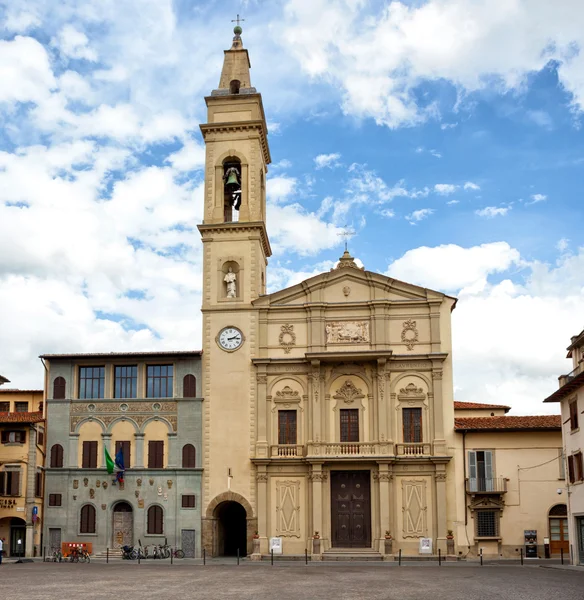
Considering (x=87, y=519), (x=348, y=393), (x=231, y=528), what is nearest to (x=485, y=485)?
(x=348, y=393)

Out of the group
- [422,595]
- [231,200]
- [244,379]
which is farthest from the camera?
[231,200]

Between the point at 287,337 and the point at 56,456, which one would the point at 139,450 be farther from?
the point at 287,337

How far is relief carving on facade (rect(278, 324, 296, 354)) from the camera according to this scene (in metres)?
52.1

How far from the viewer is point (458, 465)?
162 feet

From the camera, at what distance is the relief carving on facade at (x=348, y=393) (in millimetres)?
51031

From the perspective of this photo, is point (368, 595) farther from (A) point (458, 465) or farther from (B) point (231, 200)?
(B) point (231, 200)

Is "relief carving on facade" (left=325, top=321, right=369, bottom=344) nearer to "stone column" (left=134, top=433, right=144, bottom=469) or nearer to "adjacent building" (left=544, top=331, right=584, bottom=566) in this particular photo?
"adjacent building" (left=544, top=331, right=584, bottom=566)

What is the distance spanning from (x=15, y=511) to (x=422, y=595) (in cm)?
3176

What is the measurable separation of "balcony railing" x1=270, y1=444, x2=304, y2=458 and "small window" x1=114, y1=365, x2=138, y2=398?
909cm

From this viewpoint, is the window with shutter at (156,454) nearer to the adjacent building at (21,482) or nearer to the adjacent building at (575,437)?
the adjacent building at (21,482)

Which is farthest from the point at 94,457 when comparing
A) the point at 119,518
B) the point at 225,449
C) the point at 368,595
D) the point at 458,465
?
the point at 368,595

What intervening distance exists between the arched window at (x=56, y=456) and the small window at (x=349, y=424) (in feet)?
54.9

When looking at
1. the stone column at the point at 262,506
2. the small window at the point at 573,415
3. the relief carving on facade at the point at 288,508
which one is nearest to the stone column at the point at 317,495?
the relief carving on facade at the point at 288,508

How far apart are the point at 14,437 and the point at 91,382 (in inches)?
214
